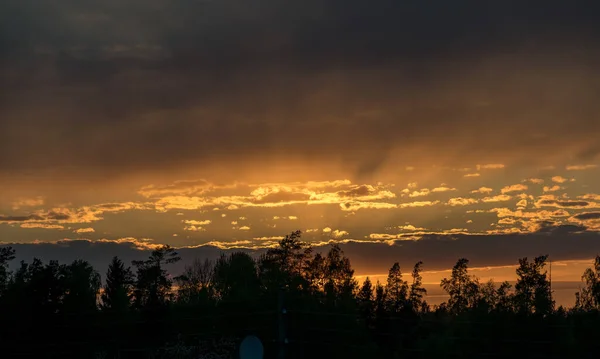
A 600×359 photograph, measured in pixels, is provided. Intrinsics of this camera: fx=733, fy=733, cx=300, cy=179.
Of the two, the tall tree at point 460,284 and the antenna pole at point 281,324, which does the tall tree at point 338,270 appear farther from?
the antenna pole at point 281,324

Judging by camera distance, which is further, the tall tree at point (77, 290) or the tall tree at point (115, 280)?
the tall tree at point (115, 280)

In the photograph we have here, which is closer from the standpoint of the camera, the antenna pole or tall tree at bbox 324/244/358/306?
the antenna pole

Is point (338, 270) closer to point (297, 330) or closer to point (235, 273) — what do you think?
point (235, 273)

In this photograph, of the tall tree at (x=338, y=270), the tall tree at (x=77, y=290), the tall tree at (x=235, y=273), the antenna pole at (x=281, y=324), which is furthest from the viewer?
the tall tree at (x=338, y=270)

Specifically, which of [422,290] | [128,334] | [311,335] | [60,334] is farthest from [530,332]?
[422,290]

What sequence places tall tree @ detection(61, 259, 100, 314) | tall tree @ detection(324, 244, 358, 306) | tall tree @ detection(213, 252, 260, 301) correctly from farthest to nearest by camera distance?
tall tree @ detection(324, 244, 358, 306)
tall tree @ detection(213, 252, 260, 301)
tall tree @ detection(61, 259, 100, 314)

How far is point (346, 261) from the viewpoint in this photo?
6994 centimetres

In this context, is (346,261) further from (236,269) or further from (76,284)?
(76,284)

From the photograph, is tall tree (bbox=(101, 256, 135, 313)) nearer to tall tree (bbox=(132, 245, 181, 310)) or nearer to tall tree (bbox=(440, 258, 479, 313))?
tall tree (bbox=(132, 245, 181, 310))

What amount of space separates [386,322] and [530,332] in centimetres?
1142

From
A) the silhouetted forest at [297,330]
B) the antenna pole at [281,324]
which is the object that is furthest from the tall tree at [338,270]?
the antenna pole at [281,324]

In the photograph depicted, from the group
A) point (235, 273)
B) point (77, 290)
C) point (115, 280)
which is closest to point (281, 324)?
point (77, 290)

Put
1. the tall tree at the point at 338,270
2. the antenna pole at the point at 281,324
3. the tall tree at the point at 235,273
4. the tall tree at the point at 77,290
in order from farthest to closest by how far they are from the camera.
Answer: the tall tree at the point at 338,270, the tall tree at the point at 235,273, the tall tree at the point at 77,290, the antenna pole at the point at 281,324

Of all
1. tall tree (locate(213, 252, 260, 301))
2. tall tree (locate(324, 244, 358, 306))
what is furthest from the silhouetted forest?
tall tree (locate(324, 244, 358, 306))
